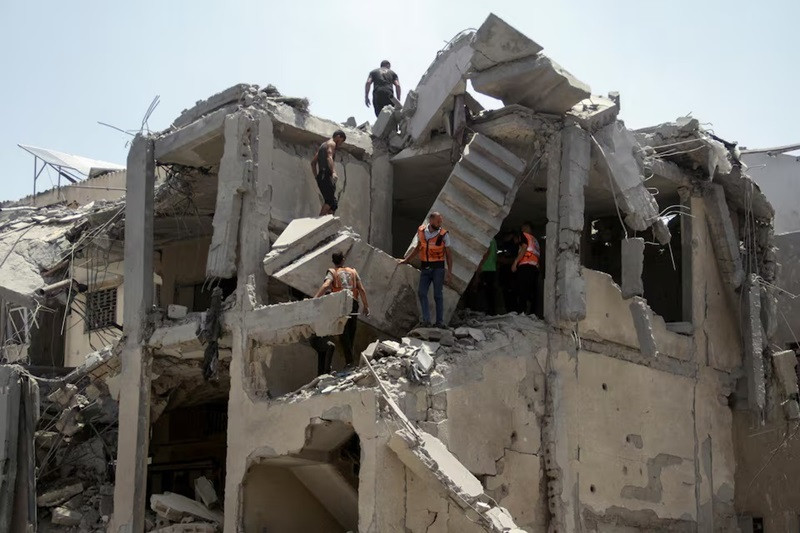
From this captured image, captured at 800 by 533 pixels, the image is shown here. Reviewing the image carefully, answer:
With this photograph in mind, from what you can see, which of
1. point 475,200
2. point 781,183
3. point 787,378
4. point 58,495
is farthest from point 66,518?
point 781,183

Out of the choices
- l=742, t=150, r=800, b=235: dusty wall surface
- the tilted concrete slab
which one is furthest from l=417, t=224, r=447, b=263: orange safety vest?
l=742, t=150, r=800, b=235: dusty wall surface

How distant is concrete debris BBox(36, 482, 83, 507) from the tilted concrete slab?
5.58 m

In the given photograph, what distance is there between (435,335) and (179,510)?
4.08m

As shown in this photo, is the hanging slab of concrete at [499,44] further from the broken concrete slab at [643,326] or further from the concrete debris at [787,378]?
the concrete debris at [787,378]

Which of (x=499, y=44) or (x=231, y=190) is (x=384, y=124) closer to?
(x=499, y=44)

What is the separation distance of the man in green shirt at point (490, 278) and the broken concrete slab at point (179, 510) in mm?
4530

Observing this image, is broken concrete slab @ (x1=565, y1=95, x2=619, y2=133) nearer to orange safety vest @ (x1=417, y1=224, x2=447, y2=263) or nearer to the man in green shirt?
the man in green shirt

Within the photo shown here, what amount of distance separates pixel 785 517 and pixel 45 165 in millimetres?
15291

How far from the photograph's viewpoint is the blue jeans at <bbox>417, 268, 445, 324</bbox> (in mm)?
14242

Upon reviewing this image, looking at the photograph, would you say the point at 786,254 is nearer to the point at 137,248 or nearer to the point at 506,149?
the point at 506,149

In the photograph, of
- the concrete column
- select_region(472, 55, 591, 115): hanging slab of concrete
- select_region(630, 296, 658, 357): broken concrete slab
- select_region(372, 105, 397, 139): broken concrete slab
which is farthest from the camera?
select_region(372, 105, 397, 139): broken concrete slab

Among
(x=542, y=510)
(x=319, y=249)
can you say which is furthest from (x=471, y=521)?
(x=319, y=249)

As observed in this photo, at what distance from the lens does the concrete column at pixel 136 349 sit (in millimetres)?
15727

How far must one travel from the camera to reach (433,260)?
46.9 feet
